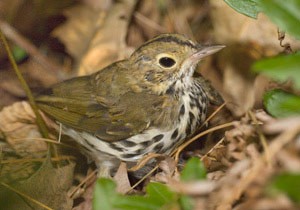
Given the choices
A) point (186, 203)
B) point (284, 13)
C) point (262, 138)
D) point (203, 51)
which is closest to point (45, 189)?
point (203, 51)

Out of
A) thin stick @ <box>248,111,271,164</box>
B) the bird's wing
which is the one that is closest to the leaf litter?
thin stick @ <box>248,111,271,164</box>

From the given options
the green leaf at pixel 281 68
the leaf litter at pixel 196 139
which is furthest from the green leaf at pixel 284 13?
the leaf litter at pixel 196 139

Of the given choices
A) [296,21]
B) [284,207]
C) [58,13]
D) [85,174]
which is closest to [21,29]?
[58,13]

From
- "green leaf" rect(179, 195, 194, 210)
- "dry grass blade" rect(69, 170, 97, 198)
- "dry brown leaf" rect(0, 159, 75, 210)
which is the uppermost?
"green leaf" rect(179, 195, 194, 210)

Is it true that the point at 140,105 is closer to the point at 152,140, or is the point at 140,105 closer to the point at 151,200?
the point at 152,140

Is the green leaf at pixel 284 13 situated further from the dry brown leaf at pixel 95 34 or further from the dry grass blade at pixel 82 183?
the dry brown leaf at pixel 95 34

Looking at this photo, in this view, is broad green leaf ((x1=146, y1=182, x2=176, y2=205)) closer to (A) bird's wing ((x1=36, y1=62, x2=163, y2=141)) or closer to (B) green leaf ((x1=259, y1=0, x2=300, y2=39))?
(B) green leaf ((x1=259, y1=0, x2=300, y2=39))
